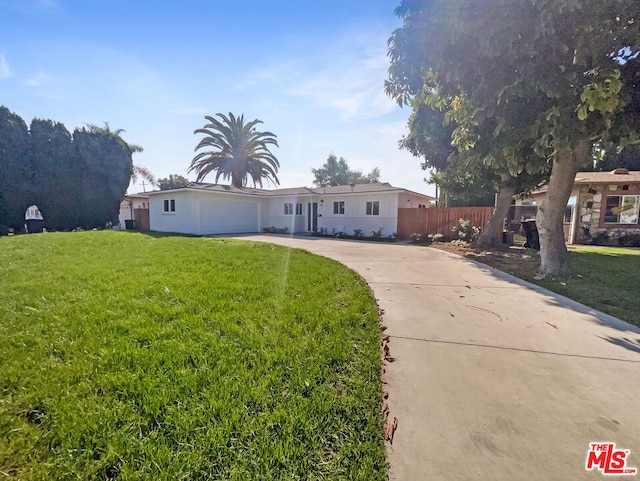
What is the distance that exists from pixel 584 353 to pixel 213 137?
27664 mm

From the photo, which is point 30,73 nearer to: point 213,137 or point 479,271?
point 479,271

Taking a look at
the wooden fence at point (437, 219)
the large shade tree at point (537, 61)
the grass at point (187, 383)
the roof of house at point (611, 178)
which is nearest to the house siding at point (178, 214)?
the wooden fence at point (437, 219)

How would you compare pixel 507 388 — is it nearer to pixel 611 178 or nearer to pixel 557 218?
pixel 557 218

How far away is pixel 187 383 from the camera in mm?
2348

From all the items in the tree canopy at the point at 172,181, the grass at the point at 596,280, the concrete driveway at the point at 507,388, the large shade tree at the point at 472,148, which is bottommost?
the concrete driveway at the point at 507,388

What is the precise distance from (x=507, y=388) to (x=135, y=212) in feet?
87.5

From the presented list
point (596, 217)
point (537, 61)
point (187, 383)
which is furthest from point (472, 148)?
point (596, 217)

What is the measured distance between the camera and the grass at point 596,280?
4.60 meters

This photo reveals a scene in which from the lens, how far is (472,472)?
165cm

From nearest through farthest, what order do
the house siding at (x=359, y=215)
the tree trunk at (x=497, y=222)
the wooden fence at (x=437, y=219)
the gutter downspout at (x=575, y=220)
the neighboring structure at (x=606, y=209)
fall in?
the tree trunk at (x=497, y=222), the neighboring structure at (x=606, y=209), the wooden fence at (x=437, y=219), the gutter downspout at (x=575, y=220), the house siding at (x=359, y=215)

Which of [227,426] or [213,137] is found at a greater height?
[213,137]

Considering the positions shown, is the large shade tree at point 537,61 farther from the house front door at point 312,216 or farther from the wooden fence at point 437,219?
the house front door at point 312,216

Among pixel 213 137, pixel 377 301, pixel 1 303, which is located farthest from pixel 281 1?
pixel 213 137

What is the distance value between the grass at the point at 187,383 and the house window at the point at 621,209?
15299mm
